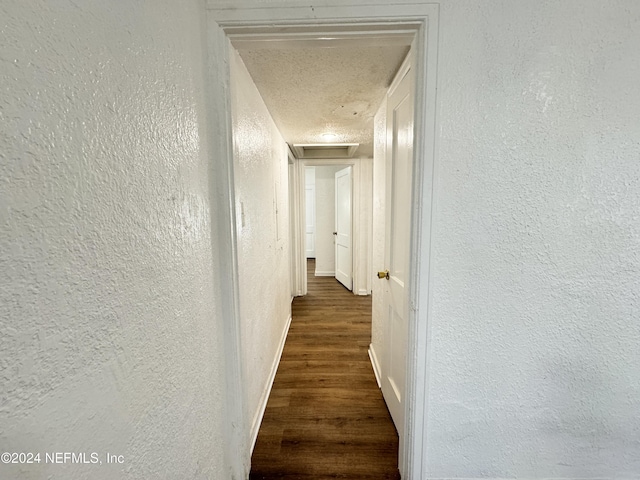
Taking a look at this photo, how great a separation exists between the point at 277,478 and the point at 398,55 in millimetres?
2133

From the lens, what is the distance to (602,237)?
0.94 meters

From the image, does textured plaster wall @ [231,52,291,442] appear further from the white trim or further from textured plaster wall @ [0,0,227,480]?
textured plaster wall @ [0,0,227,480]

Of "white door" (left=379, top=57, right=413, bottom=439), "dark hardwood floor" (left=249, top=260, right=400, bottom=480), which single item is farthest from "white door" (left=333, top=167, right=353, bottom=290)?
"white door" (left=379, top=57, right=413, bottom=439)

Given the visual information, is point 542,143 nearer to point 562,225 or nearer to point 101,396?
point 562,225

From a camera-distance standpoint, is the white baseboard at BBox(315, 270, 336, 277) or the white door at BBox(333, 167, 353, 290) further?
the white baseboard at BBox(315, 270, 336, 277)

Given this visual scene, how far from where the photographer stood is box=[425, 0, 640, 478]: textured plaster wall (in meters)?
0.87

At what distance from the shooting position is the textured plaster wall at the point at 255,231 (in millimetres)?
1125

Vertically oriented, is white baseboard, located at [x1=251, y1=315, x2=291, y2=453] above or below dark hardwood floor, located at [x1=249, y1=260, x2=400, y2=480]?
above

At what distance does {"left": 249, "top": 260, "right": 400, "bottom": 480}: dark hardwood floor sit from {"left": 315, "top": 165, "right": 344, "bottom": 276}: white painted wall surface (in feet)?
7.71

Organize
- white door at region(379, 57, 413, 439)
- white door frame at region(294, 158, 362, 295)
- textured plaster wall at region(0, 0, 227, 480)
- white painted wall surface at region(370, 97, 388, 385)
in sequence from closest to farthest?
textured plaster wall at region(0, 0, 227, 480) < white door at region(379, 57, 413, 439) < white painted wall surface at region(370, 97, 388, 385) < white door frame at region(294, 158, 362, 295)

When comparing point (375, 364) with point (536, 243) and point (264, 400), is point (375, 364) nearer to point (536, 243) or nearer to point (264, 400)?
point (264, 400)

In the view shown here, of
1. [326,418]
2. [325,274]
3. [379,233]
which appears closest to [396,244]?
[379,233]

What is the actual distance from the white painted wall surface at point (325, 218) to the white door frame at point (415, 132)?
365 cm

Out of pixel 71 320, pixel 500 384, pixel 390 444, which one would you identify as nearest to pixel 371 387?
pixel 390 444
